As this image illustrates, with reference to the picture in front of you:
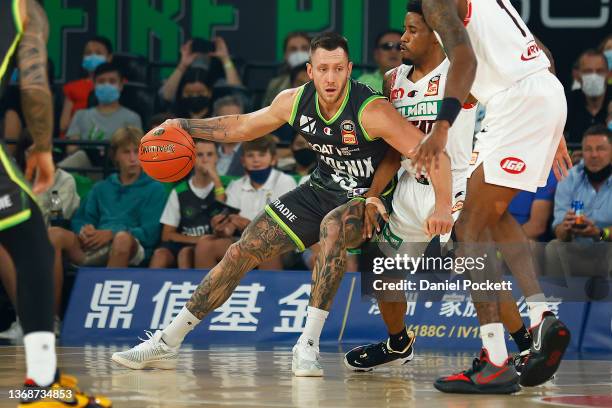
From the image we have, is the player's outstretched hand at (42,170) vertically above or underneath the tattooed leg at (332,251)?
above

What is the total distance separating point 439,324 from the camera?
9047mm

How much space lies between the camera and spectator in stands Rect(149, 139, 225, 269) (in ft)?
32.4

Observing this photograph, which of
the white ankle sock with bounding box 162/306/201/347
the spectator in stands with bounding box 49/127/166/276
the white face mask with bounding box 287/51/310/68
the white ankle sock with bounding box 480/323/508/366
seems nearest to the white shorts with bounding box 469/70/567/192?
the white ankle sock with bounding box 480/323/508/366

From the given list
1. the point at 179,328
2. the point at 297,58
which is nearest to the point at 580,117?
the point at 297,58

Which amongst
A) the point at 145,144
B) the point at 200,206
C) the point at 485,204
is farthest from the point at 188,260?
the point at 485,204

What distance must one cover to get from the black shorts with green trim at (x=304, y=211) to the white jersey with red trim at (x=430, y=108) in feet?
1.61

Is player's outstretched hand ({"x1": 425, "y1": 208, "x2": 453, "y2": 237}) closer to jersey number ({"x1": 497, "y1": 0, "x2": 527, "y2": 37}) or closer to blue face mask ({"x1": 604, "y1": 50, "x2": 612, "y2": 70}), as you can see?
jersey number ({"x1": 497, "y1": 0, "x2": 527, "y2": 37})

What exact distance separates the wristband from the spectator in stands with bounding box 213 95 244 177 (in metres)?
5.54

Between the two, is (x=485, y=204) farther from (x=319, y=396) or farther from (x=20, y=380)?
(x=20, y=380)

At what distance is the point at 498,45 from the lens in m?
5.79

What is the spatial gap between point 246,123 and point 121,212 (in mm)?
3623

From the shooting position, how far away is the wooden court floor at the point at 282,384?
512cm

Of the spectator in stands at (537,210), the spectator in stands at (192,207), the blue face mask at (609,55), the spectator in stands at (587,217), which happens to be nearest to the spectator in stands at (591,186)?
the spectator in stands at (587,217)

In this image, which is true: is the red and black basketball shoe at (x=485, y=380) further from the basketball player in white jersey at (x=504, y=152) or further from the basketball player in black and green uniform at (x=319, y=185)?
the basketball player in black and green uniform at (x=319, y=185)
